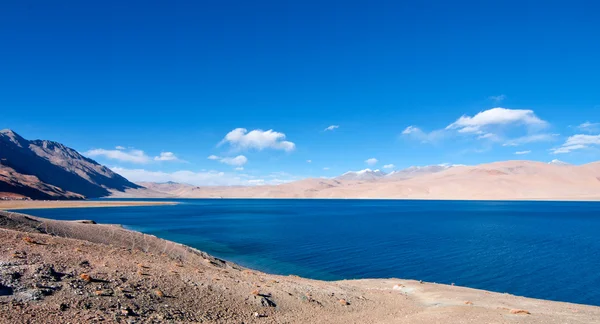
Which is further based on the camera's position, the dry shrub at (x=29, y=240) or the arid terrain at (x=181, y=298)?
the dry shrub at (x=29, y=240)

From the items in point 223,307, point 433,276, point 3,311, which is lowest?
point 433,276

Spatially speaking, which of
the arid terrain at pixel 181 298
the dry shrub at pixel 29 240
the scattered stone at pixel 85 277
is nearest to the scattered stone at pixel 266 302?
the arid terrain at pixel 181 298

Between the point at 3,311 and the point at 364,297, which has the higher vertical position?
the point at 3,311

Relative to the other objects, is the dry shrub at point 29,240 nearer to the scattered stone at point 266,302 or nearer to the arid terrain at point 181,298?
the arid terrain at point 181,298

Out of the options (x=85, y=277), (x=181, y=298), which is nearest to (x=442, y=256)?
(x=181, y=298)

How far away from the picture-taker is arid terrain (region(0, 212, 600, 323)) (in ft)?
37.2

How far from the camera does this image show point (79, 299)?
38.4ft

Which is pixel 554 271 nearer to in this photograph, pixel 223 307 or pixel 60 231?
pixel 223 307

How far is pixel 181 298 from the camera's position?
13727mm

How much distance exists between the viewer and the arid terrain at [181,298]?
37.2ft

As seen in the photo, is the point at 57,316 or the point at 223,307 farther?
the point at 223,307

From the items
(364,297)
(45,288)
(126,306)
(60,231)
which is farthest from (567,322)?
(60,231)

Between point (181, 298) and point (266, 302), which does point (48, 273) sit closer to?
point (181, 298)

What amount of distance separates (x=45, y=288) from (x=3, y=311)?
199cm
